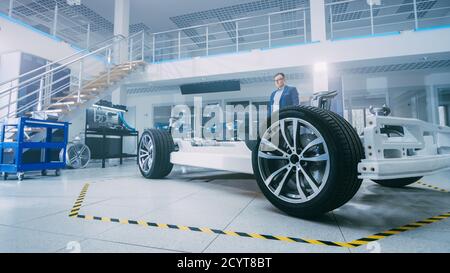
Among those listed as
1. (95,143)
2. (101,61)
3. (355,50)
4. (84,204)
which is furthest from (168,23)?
(84,204)

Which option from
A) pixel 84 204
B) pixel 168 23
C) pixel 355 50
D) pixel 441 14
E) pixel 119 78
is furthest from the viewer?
pixel 168 23

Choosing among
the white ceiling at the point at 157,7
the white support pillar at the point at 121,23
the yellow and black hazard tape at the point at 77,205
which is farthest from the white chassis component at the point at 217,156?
the white ceiling at the point at 157,7

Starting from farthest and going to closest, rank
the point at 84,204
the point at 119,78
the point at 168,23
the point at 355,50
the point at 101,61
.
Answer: the point at 168,23 → the point at 101,61 → the point at 119,78 → the point at 355,50 → the point at 84,204

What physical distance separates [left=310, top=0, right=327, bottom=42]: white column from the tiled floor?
21.2 feet

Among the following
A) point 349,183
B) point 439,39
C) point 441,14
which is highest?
point 441,14

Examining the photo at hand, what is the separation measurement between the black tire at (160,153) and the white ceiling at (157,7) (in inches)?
331

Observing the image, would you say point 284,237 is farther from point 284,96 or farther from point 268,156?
point 284,96

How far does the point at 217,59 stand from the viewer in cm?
888

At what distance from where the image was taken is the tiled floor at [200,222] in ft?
4.21

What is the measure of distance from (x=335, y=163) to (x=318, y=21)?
7.85 meters

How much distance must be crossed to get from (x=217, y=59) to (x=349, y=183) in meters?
8.10

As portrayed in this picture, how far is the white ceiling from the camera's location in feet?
33.1

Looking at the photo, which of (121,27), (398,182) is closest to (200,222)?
(398,182)
